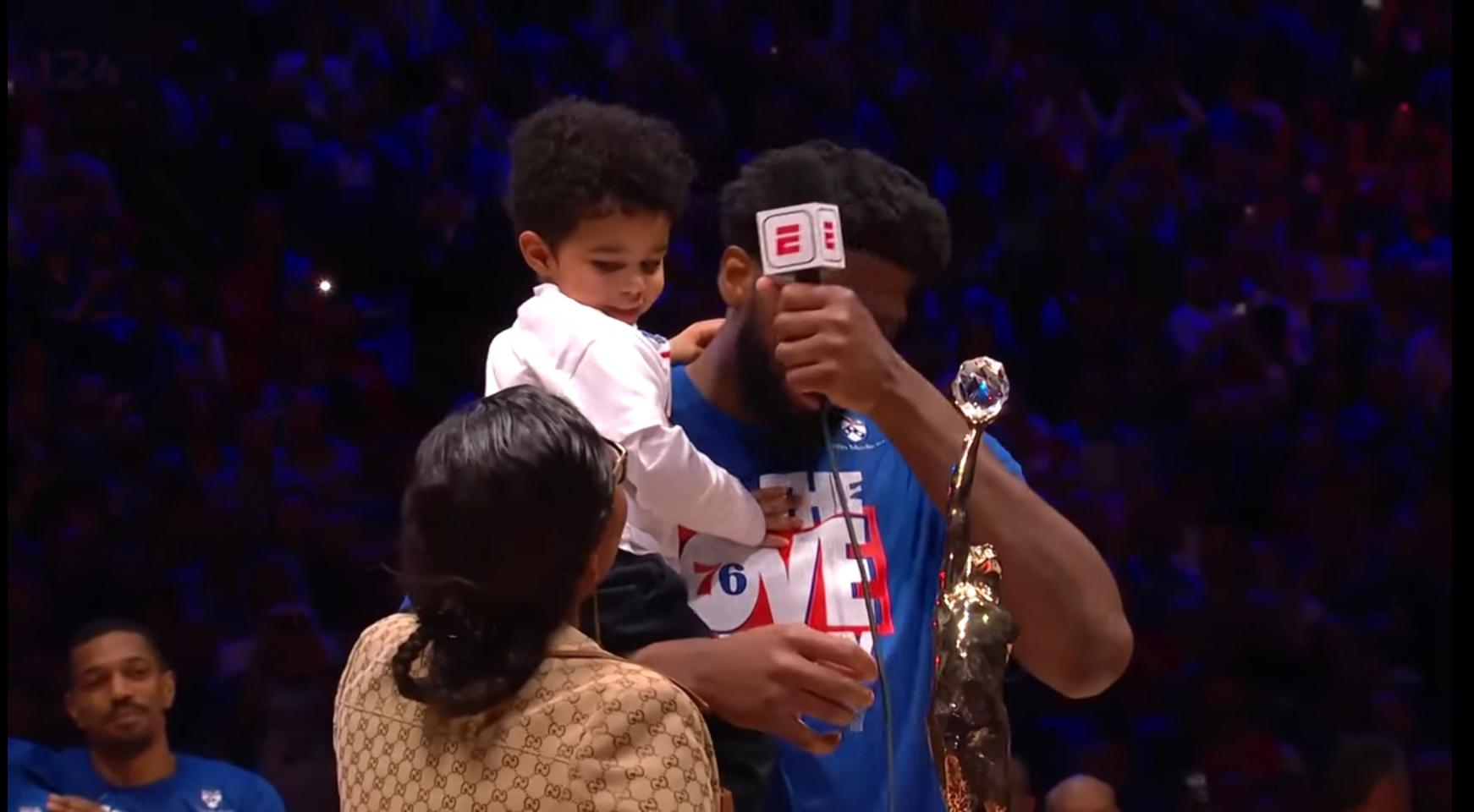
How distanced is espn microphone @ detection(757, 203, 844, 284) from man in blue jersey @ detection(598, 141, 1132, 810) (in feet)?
0.07

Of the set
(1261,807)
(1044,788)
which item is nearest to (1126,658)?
(1044,788)

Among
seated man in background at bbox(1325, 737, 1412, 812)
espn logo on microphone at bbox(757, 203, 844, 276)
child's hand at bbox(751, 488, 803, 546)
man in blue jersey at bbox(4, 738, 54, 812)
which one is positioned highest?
espn logo on microphone at bbox(757, 203, 844, 276)

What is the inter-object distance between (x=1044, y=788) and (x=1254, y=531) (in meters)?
0.77

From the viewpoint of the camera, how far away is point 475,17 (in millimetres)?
3674

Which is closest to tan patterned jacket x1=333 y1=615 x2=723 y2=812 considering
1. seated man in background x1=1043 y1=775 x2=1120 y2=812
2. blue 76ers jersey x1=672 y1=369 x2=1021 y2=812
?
blue 76ers jersey x1=672 y1=369 x2=1021 y2=812

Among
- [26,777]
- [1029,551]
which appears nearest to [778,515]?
[1029,551]

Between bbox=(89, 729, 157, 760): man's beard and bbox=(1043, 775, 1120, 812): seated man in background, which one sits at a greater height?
bbox=(89, 729, 157, 760): man's beard

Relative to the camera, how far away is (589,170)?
1.59 m

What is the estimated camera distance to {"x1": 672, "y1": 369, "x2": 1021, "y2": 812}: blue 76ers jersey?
1418 mm

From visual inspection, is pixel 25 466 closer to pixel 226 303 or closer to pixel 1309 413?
pixel 226 303

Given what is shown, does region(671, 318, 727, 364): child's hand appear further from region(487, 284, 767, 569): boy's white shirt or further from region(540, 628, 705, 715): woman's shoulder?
region(540, 628, 705, 715): woman's shoulder

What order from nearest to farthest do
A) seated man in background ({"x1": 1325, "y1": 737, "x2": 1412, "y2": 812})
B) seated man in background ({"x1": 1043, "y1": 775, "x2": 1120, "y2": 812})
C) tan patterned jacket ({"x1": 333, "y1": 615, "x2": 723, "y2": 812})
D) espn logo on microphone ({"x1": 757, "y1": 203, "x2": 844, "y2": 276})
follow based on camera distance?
tan patterned jacket ({"x1": 333, "y1": 615, "x2": 723, "y2": 812}), espn logo on microphone ({"x1": 757, "y1": 203, "x2": 844, "y2": 276}), seated man in background ({"x1": 1043, "y1": 775, "x2": 1120, "y2": 812}), seated man in background ({"x1": 1325, "y1": 737, "x2": 1412, "y2": 812})

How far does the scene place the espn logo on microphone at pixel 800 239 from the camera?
1.27 meters

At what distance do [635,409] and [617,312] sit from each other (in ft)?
0.63
